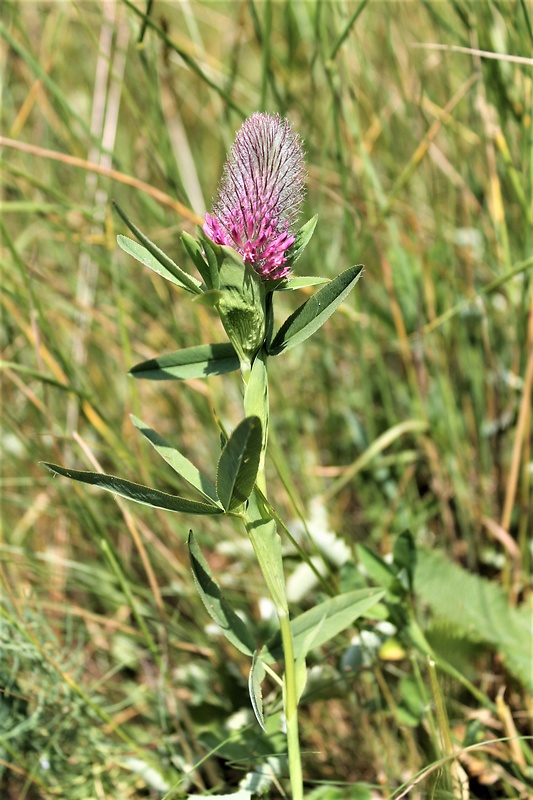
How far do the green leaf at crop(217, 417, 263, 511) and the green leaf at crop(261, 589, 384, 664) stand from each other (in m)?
0.17

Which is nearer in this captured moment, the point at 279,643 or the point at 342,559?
the point at 279,643

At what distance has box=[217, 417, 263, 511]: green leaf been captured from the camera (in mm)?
597

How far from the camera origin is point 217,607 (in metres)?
0.74

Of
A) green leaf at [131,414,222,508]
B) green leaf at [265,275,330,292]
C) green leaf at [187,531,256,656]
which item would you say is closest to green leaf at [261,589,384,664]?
green leaf at [187,531,256,656]

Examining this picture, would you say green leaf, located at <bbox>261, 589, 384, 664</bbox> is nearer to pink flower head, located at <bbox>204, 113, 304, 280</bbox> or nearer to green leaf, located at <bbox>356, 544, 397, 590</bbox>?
green leaf, located at <bbox>356, 544, 397, 590</bbox>

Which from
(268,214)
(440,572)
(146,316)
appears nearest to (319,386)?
(146,316)

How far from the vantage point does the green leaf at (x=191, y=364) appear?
738 mm

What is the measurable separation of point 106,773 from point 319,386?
828 millimetres

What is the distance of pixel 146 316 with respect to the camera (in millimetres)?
1673

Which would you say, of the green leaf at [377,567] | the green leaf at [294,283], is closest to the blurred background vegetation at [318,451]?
the green leaf at [377,567]

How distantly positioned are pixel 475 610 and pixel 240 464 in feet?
1.97

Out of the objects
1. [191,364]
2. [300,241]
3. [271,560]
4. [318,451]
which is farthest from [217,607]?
[318,451]

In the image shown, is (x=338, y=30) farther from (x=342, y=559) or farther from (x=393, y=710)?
(x=393, y=710)

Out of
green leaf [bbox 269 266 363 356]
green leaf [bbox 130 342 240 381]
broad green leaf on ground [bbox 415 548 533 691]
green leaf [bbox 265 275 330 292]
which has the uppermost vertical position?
green leaf [bbox 265 275 330 292]
